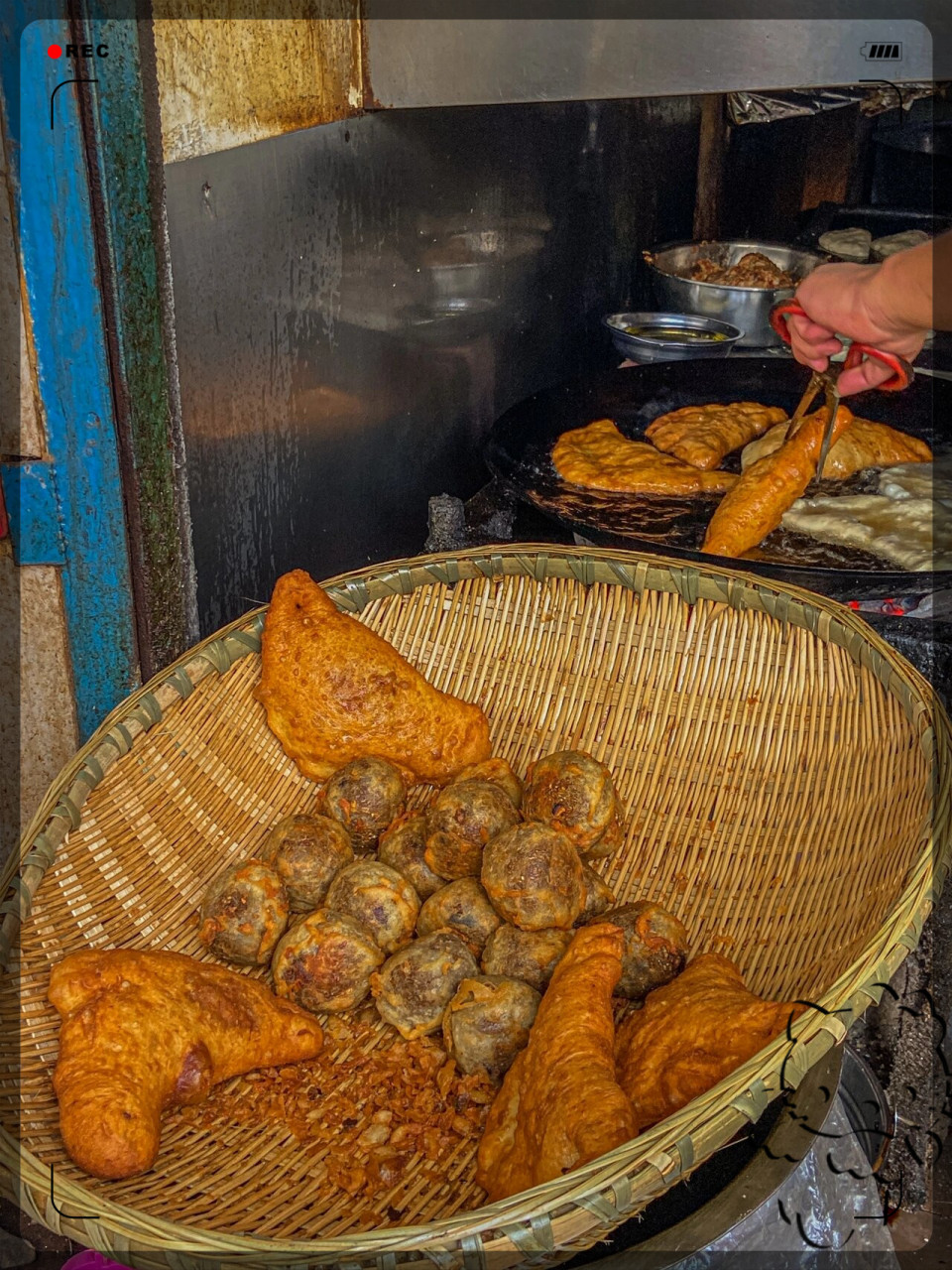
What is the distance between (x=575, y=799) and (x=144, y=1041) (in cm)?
107

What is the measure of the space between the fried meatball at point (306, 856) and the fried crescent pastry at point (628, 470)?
1.94m

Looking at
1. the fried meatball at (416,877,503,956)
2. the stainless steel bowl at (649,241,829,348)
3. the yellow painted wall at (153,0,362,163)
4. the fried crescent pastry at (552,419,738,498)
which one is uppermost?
the yellow painted wall at (153,0,362,163)

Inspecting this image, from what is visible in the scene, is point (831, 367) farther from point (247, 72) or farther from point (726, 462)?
point (247, 72)

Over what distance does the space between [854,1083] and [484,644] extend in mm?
1543

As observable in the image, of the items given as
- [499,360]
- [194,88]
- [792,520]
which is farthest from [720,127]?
[194,88]

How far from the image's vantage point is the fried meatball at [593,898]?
97.3 inches

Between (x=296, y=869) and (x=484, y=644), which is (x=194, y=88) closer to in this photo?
(x=484, y=644)

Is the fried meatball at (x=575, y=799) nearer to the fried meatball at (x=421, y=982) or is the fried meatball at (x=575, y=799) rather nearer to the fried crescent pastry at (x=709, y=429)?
the fried meatball at (x=421, y=982)

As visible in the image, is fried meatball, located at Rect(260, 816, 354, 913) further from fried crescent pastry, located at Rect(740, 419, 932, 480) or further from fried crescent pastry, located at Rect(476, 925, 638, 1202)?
fried crescent pastry, located at Rect(740, 419, 932, 480)

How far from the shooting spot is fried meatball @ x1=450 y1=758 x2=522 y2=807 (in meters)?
2.64

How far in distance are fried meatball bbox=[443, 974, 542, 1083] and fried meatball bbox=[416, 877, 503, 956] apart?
0.68 ft

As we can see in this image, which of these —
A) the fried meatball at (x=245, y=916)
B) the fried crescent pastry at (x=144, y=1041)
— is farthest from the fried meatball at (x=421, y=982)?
the fried meatball at (x=245, y=916)

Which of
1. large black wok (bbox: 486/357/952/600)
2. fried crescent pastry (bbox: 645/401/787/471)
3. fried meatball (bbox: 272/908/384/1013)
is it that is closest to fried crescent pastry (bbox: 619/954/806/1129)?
fried meatball (bbox: 272/908/384/1013)

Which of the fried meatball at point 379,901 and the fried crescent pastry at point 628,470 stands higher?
the fried crescent pastry at point 628,470
